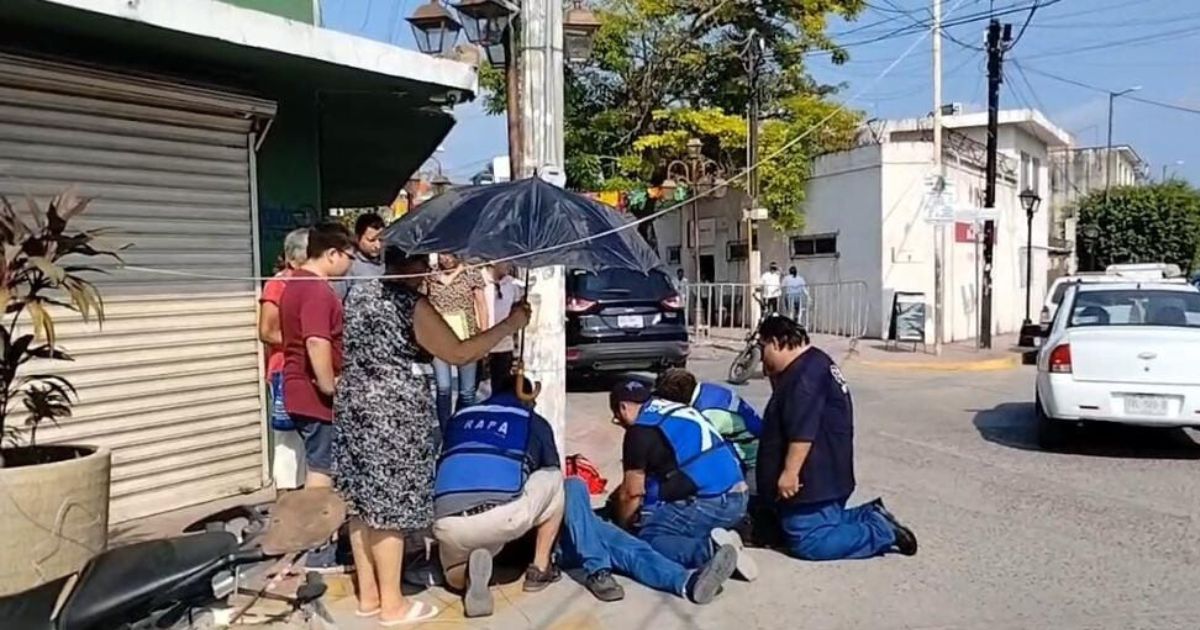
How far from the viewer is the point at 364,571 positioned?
5371 millimetres

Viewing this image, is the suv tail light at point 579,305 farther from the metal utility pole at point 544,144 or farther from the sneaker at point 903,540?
the sneaker at point 903,540

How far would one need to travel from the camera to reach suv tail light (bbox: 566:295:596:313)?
14156 mm

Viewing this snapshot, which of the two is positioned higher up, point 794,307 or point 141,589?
point 794,307

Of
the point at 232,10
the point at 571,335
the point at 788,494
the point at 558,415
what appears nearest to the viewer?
the point at 788,494

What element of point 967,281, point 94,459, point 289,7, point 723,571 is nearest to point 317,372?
point 94,459

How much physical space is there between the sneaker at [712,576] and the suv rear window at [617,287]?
8.76 meters

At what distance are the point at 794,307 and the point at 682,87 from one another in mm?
8031

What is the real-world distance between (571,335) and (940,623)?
9.22 meters

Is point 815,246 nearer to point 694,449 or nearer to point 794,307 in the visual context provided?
point 794,307

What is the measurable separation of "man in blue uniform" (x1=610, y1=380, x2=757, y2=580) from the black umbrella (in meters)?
0.67

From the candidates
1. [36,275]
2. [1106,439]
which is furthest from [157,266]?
[1106,439]

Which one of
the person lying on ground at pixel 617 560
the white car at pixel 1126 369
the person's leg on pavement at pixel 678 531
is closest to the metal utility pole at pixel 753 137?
the white car at pixel 1126 369

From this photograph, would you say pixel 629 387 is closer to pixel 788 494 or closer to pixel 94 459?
pixel 788 494

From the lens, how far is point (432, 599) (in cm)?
570
